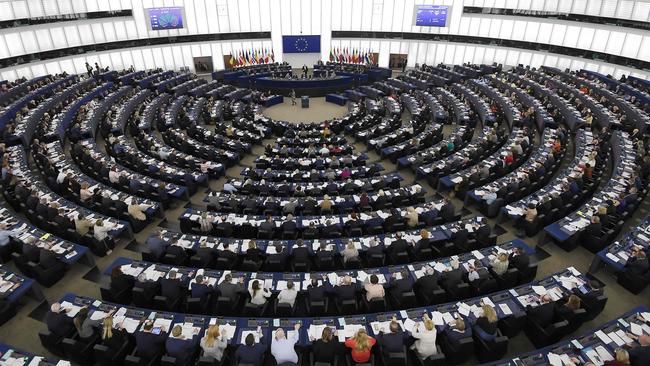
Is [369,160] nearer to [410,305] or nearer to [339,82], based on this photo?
[410,305]

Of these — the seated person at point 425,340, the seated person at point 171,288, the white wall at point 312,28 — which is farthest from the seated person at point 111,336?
the white wall at point 312,28

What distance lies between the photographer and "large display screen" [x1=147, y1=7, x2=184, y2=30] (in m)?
43.2

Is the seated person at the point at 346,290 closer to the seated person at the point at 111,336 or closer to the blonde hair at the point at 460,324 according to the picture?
the blonde hair at the point at 460,324

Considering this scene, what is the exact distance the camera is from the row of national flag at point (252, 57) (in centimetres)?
4642

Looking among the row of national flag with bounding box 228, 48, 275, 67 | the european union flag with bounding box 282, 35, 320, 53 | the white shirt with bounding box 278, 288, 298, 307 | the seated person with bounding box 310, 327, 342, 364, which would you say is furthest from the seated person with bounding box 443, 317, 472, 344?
the european union flag with bounding box 282, 35, 320, 53

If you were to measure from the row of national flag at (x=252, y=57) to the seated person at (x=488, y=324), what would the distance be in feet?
139

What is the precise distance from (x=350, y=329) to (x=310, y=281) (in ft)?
7.20

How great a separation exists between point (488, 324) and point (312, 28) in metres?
46.2

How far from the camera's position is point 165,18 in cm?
4375

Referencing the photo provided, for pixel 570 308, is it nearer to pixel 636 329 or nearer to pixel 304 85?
pixel 636 329

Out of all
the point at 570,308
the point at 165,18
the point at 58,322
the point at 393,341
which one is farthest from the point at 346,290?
the point at 165,18

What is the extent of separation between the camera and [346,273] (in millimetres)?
12062

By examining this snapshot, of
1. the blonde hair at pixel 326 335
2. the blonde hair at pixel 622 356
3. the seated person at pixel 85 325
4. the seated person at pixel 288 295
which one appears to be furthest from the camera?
the seated person at pixel 288 295

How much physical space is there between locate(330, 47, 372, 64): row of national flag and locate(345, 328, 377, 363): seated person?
4257 centimetres
